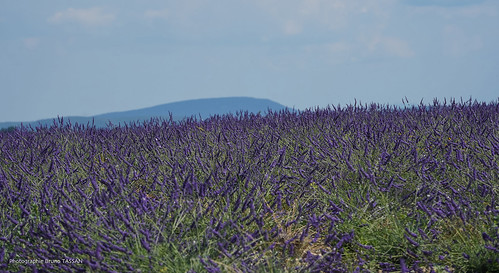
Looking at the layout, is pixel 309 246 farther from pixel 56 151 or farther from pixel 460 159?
pixel 56 151

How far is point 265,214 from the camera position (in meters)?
3.18

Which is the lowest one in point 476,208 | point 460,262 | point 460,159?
point 460,262

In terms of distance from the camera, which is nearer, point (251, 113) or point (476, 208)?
point (476, 208)

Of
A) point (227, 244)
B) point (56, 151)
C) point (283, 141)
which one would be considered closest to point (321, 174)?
point (283, 141)

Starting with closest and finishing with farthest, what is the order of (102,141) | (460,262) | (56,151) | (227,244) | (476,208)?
(227,244) → (460,262) → (476,208) → (56,151) → (102,141)

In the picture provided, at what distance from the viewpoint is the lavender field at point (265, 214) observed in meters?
2.69

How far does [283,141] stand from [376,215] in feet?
5.45

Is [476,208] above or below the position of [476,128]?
below

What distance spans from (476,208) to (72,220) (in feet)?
6.66

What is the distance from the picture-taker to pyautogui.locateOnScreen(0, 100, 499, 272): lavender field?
2686 millimetres

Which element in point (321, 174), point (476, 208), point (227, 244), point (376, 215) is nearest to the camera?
point (227, 244)

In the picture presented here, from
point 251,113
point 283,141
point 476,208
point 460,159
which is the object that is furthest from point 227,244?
point 251,113

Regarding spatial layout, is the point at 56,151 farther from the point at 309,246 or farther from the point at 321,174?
the point at 309,246

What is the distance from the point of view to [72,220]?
2.79 m
